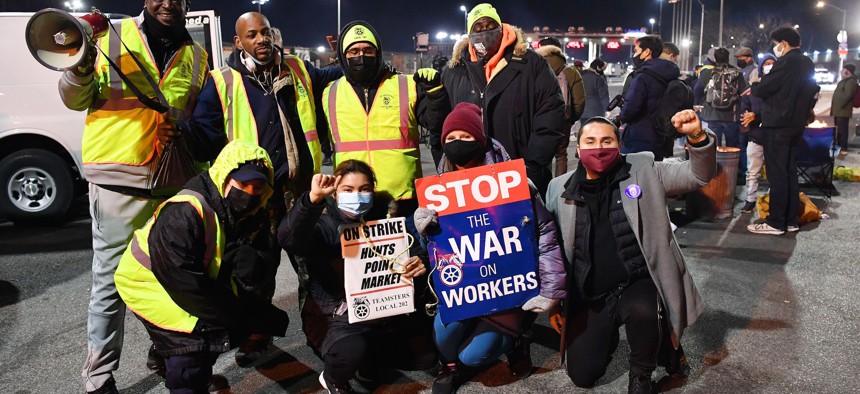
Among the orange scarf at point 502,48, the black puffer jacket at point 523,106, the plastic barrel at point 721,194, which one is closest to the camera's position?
the black puffer jacket at point 523,106

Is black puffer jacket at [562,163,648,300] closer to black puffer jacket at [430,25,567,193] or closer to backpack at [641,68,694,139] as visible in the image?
black puffer jacket at [430,25,567,193]

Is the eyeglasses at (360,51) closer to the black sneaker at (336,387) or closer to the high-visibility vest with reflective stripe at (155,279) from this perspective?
the high-visibility vest with reflective stripe at (155,279)

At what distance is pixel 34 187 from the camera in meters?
7.12

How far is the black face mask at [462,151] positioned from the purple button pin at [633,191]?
78 centimetres

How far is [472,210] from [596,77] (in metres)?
8.96

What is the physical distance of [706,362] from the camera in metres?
3.56

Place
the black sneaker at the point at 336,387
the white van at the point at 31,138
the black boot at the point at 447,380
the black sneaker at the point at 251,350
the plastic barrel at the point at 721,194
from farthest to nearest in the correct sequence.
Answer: the plastic barrel at the point at 721,194 < the white van at the point at 31,138 < the black sneaker at the point at 251,350 < the black boot at the point at 447,380 < the black sneaker at the point at 336,387

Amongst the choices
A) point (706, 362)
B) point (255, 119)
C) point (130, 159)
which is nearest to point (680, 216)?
point (706, 362)

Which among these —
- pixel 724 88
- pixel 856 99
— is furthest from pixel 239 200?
pixel 856 99

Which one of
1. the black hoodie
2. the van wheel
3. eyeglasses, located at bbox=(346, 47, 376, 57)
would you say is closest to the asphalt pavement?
the van wheel

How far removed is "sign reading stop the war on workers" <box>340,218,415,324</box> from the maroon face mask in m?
0.99

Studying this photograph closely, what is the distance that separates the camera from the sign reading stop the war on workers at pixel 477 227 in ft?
10.4

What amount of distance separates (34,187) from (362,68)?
559 cm

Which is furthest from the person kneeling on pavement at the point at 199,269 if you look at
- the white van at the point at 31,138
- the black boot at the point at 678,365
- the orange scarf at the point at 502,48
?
the white van at the point at 31,138
